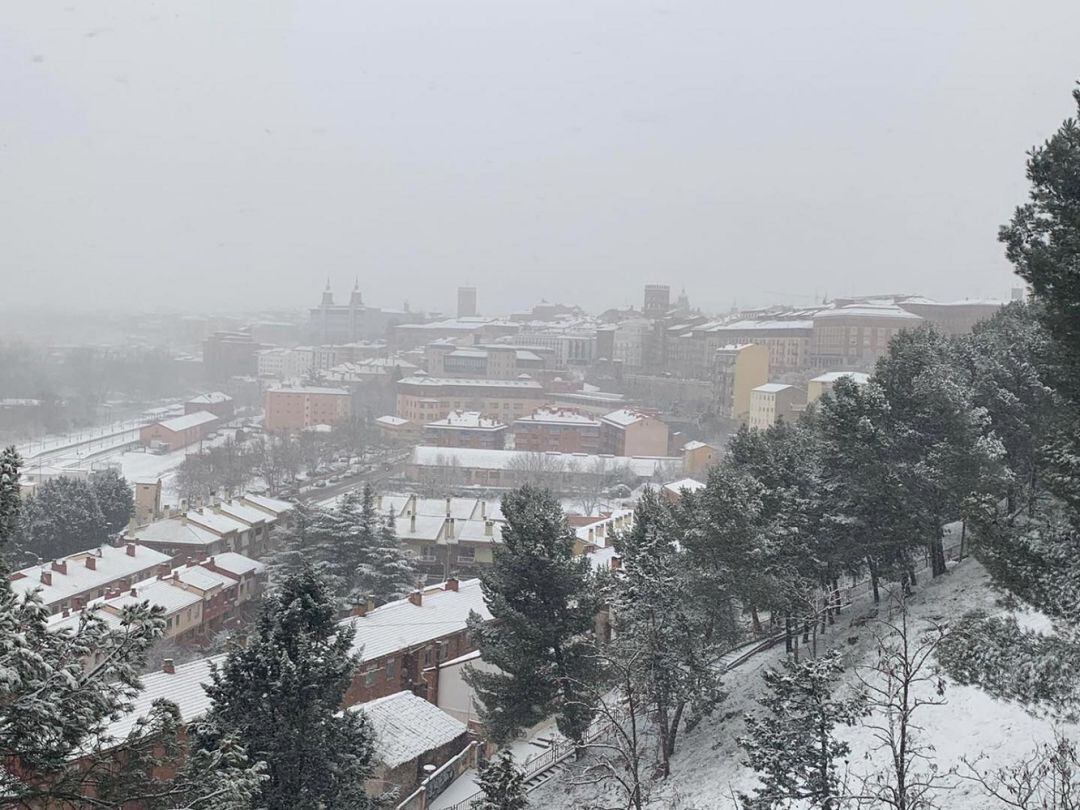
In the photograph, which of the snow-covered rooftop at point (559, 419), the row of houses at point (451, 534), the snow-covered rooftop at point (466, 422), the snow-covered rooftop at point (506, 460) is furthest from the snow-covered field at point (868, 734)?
the snow-covered rooftop at point (466, 422)

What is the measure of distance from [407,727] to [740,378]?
45357 millimetres

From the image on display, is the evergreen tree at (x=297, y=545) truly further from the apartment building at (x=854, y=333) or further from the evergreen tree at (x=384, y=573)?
the apartment building at (x=854, y=333)

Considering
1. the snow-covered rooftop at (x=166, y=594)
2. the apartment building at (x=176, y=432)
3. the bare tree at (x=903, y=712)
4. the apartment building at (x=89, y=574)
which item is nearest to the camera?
the bare tree at (x=903, y=712)

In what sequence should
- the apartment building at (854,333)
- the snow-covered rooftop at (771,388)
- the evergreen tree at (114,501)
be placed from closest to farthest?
1. the evergreen tree at (114,501)
2. the snow-covered rooftop at (771,388)
3. the apartment building at (854,333)

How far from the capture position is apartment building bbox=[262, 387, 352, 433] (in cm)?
6731

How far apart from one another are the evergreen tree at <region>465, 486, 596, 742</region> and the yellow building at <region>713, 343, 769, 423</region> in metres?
42.3

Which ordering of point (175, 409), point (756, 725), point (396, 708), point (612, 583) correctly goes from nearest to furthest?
1. point (756, 725)
2. point (612, 583)
3. point (396, 708)
4. point (175, 409)

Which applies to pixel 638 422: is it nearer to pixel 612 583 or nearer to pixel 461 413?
pixel 461 413

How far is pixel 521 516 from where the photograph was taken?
12.9 meters

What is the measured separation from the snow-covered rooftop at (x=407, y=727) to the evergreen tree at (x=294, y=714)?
12.7 feet

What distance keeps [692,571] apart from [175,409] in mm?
74231

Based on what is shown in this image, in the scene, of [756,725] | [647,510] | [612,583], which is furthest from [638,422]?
[756,725]

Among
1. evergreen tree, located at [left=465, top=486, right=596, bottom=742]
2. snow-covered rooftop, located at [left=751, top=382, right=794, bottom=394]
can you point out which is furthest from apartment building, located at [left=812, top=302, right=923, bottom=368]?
evergreen tree, located at [left=465, top=486, right=596, bottom=742]

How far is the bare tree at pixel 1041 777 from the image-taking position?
5.53 m
